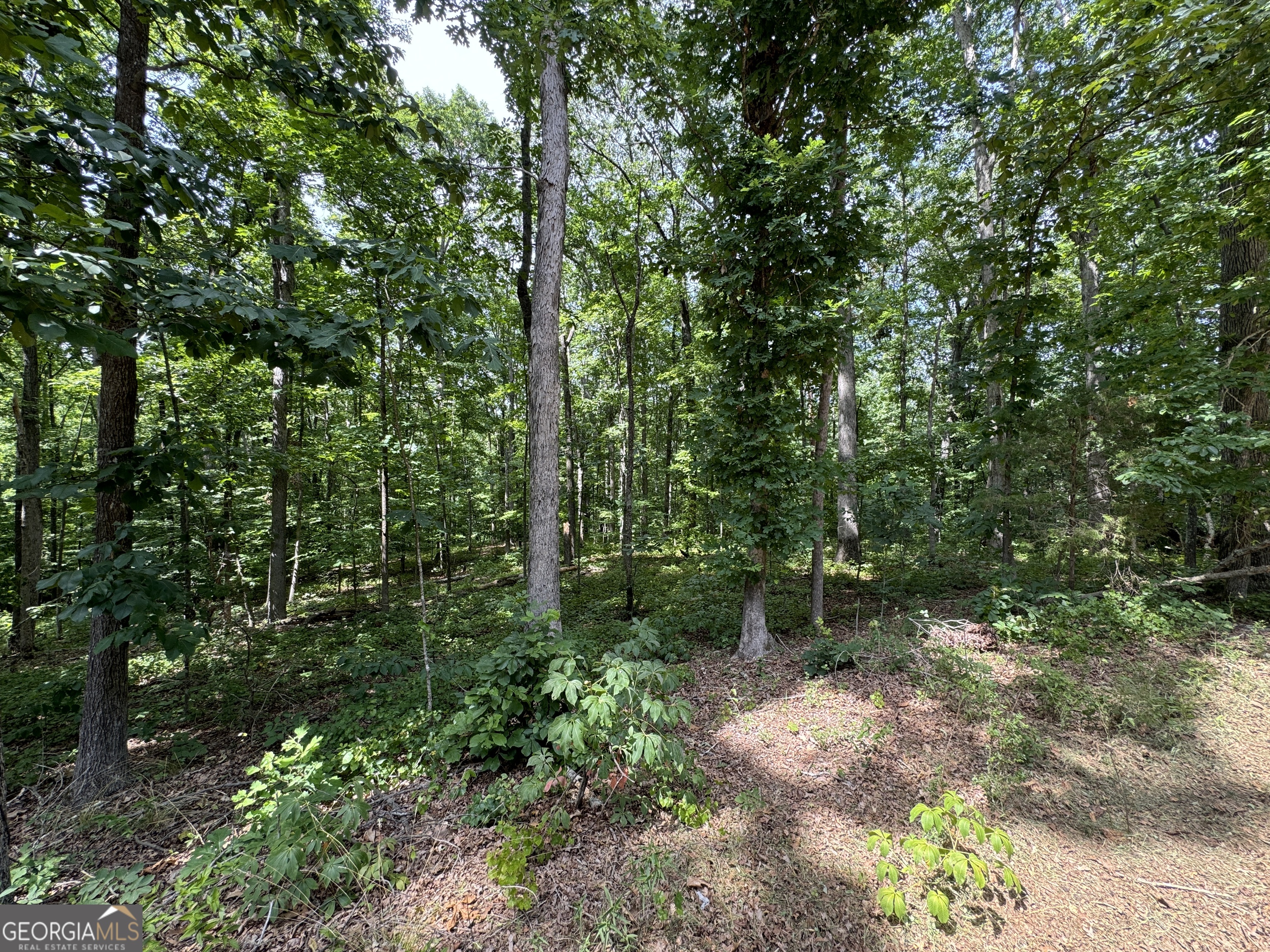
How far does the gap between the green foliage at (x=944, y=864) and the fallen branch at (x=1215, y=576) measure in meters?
5.41

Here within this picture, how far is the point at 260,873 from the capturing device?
244 centimetres

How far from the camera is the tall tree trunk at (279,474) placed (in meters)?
8.02

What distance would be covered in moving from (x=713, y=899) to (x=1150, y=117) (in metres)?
8.79

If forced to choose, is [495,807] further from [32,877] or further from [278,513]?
[278,513]

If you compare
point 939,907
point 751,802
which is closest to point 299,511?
point 751,802

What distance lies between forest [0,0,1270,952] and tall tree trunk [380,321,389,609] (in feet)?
0.36

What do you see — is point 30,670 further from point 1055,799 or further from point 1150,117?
point 1150,117

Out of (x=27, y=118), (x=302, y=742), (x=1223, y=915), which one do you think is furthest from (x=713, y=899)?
(x=27, y=118)

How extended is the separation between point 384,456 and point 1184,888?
9343 millimetres

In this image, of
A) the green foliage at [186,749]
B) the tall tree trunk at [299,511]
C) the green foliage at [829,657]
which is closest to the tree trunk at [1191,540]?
the green foliage at [829,657]

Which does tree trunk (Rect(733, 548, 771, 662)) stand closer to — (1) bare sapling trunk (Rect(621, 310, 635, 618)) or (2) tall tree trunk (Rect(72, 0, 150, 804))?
(1) bare sapling trunk (Rect(621, 310, 635, 618))

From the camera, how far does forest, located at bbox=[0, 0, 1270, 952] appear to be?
8.29ft

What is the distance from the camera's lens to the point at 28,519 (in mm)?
7438

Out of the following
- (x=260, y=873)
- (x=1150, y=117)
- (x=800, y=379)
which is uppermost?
(x=1150, y=117)
